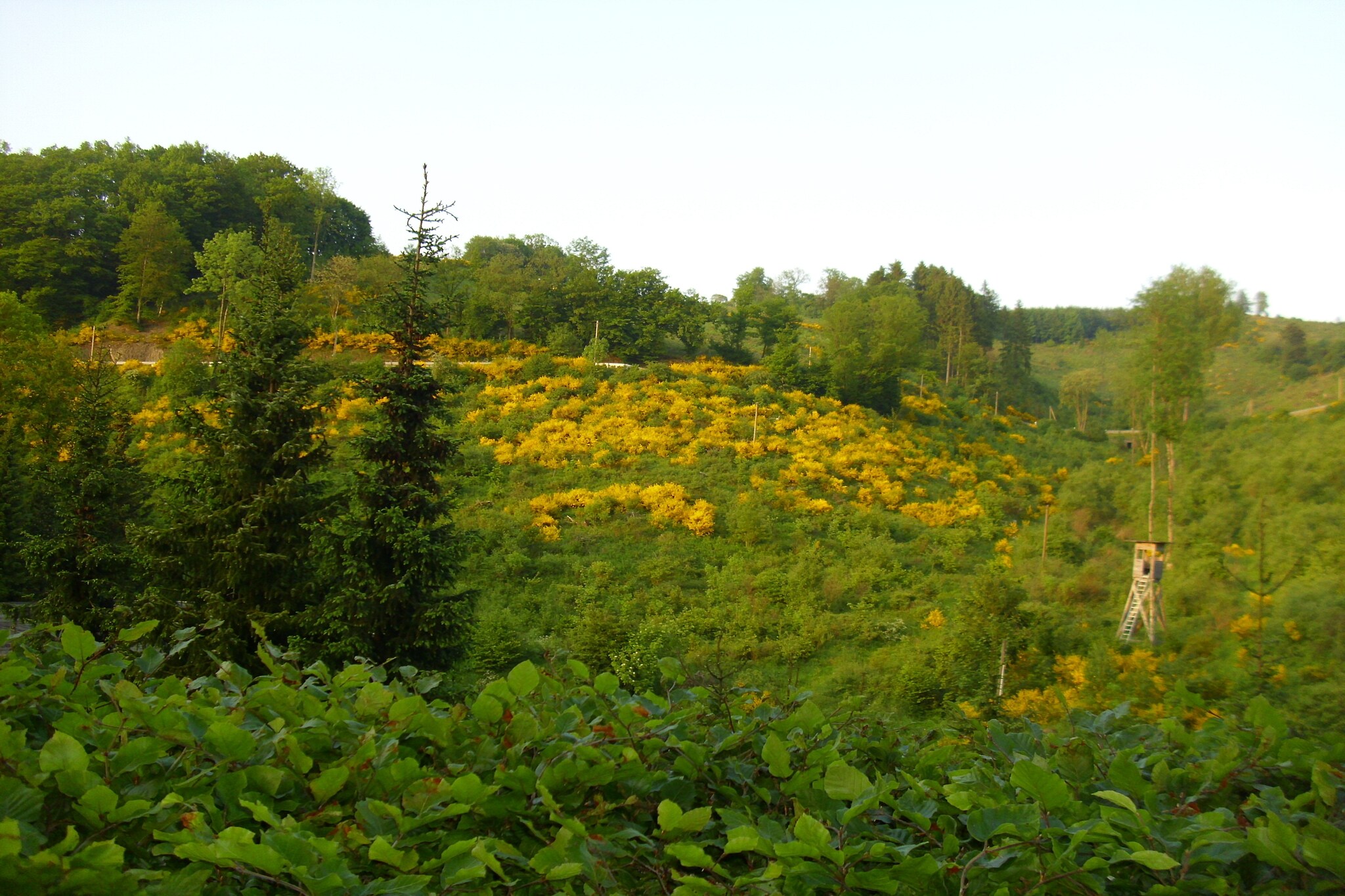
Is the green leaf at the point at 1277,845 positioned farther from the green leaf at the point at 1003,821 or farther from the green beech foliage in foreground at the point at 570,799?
the green leaf at the point at 1003,821

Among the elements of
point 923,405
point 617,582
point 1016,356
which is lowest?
point 617,582

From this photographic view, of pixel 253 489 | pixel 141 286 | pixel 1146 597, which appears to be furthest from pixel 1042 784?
pixel 141 286

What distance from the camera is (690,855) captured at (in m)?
1.22

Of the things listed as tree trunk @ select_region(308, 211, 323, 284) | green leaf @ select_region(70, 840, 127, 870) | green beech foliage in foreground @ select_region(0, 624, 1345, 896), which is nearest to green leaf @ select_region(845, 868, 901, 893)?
green beech foliage in foreground @ select_region(0, 624, 1345, 896)

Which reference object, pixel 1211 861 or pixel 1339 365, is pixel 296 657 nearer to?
pixel 1211 861

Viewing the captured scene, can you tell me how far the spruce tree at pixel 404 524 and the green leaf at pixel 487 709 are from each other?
7.31m

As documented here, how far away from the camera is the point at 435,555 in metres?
9.02

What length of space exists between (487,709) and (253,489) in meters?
8.64

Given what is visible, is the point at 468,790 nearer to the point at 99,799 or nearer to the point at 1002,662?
the point at 99,799

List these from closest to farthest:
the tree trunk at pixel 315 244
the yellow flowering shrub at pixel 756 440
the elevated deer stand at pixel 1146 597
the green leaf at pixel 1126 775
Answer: the green leaf at pixel 1126 775
the elevated deer stand at pixel 1146 597
the yellow flowering shrub at pixel 756 440
the tree trunk at pixel 315 244

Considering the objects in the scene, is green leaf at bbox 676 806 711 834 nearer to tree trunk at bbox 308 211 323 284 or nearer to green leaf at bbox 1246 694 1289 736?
green leaf at bbox 1246 694 1289 736

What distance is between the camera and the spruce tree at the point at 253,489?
29.2ft

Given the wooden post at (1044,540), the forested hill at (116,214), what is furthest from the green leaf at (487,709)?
the forested hill at (116,214)

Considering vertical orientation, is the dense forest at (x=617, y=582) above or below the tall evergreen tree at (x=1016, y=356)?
below
